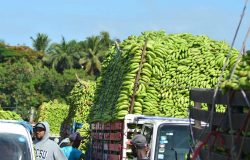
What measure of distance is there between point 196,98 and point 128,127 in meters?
5.33

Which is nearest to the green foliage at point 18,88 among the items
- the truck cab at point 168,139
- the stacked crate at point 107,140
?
the stacked crate at point 107,140

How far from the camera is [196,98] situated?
5.53 m

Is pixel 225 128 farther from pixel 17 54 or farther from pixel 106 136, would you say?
pixel 17 54

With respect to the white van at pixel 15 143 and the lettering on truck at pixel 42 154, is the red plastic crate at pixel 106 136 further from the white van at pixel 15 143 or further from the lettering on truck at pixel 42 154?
the white van at pixel 15 143

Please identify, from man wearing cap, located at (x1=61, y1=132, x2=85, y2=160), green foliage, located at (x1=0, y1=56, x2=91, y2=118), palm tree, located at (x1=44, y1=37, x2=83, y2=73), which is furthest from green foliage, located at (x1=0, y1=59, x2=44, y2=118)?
man wearing cap, located at (x1=61, y1=132, x2=85, y2=160)

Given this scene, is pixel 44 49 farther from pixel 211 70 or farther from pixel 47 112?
pixel 211 70

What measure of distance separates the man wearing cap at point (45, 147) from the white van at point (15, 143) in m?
1.59

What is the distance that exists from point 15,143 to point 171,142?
2.41 m

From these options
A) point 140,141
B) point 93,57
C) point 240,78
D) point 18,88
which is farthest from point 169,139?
point 93,57

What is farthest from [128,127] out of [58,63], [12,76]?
[58,63]

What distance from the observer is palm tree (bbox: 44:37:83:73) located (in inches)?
3927

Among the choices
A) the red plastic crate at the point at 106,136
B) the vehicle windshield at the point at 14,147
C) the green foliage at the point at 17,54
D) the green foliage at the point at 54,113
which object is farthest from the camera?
the green foliage at the point at 17,54

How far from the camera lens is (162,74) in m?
12.1

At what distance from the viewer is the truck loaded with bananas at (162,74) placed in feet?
38.7
